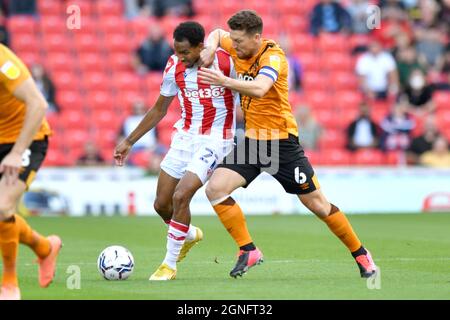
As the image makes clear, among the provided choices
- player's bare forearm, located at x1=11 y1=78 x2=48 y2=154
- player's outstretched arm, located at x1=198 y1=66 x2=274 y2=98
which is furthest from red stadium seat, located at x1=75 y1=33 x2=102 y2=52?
player's bare forearm, located at x1=11 y1=78 x2=48 y2=154

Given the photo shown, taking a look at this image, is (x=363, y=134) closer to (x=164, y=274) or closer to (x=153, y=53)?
(x=153, y=53)

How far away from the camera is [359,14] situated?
23.2 metres

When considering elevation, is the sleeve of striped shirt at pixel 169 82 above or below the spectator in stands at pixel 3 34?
above

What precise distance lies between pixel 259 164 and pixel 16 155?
268 cm

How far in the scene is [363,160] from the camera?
20.8m

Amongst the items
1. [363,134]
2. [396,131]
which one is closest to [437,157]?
[396,131]

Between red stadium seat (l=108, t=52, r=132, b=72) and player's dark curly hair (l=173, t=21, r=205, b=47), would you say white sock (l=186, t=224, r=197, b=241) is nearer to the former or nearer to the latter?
player's dark curly hair (l=173, t=21, r=205, b=47)

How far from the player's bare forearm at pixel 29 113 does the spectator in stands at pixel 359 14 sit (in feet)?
53.3

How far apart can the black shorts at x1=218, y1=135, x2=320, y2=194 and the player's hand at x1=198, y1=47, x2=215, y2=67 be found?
78cm

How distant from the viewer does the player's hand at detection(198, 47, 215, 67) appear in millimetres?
9516

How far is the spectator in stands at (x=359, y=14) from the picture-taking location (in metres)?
23.1

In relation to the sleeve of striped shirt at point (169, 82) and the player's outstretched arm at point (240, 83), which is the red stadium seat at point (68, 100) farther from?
the player's outstretched arm at point (240, 83)

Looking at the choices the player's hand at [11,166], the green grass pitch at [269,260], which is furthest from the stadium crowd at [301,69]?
the player's hand at [11,166]
